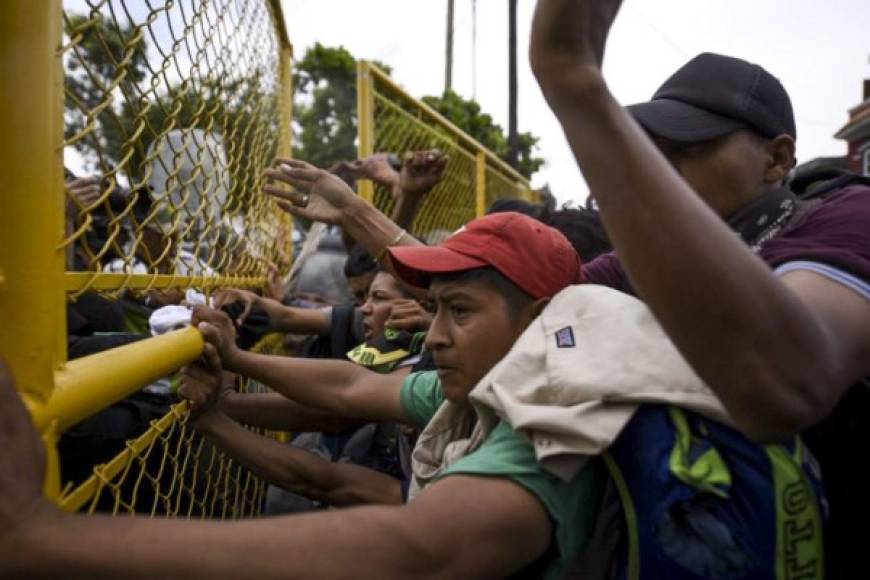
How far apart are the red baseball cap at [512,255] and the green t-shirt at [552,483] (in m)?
0.43

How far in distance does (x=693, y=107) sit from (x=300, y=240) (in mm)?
4627

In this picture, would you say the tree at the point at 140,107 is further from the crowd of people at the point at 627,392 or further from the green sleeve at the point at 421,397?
the green sleeve at the point at 421,397

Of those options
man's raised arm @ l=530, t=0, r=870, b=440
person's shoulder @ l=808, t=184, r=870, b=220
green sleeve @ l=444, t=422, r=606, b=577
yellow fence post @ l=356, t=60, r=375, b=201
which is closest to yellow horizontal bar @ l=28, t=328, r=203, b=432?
green sleeve @ l=444, t=422, r=606, b=577

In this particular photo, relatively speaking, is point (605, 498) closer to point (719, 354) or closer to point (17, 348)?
point (719, 354)

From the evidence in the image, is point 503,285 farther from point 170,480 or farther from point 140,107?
point 170,480

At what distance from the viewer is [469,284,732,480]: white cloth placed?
113 cm

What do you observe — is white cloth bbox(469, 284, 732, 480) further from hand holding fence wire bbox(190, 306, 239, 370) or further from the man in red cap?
hand holding fence wire bbox(190, 306, 239, 370)

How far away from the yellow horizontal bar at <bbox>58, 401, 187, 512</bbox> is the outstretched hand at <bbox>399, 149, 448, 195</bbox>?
6.76 feet

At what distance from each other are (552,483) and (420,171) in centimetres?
286

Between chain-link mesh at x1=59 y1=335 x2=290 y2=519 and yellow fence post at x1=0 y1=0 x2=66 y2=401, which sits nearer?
yellow fence post at x1=0 y1=0 x2=66 y2=401

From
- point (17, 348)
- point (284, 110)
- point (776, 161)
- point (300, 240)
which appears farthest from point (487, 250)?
point (300, 240)

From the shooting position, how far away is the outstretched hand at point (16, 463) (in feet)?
2.77

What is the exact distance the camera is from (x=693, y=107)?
1.56 metres

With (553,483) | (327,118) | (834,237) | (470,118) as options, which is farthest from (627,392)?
(327,118)
